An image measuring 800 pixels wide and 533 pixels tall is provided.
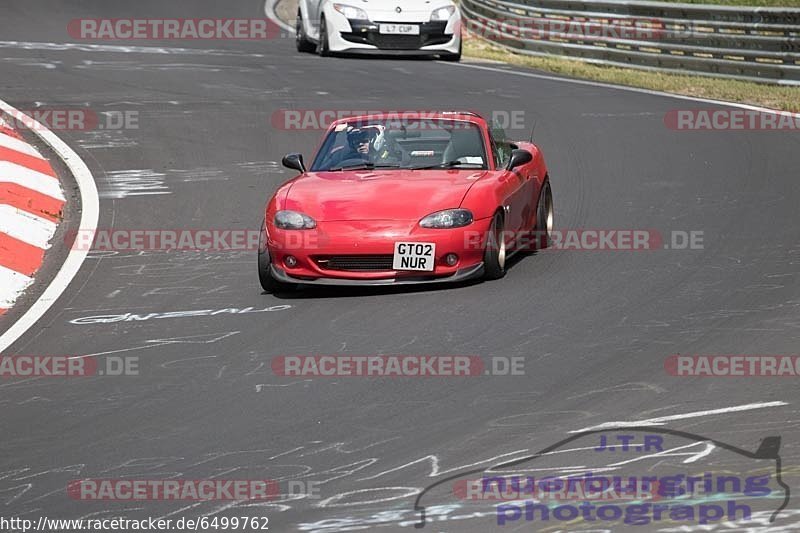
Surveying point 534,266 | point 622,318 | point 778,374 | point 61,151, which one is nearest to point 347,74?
point 61,151

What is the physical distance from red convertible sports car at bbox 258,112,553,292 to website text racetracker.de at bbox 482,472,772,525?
397 centimetres

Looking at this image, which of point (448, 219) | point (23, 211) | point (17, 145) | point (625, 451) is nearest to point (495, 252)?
point (448, 219)

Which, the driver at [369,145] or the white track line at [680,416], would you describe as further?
the driver at [369,145]

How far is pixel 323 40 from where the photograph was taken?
23984 millimetres

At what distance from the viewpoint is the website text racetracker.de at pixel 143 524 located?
5582mm

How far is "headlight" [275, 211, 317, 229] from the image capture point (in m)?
9.96

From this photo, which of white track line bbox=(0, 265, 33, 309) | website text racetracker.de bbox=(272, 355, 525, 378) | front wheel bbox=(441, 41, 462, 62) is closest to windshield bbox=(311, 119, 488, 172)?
white track line bbox=(0, 265, 33, 309)

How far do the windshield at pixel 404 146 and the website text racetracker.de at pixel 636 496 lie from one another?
525 centimetres

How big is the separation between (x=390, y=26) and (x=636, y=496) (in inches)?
722

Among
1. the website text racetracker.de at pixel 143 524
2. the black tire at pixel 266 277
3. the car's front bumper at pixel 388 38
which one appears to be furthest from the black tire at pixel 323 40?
the website text racetracker.de at pixel 143 524

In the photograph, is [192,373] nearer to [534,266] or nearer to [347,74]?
[534,266]

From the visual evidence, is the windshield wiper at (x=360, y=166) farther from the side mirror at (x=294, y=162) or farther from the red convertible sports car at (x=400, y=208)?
the side mirror at (x=294, y=162)

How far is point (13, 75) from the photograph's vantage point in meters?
20.3

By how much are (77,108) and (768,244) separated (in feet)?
31.7
